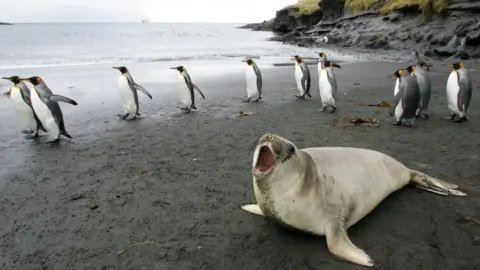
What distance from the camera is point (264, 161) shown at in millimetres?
3057

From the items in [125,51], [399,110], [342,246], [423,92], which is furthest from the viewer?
[125,51]

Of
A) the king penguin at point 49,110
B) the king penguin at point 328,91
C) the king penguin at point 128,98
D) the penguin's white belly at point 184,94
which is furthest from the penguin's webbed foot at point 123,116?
the king penguin at point 328,91

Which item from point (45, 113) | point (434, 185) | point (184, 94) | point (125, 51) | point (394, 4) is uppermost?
point (394, 4)

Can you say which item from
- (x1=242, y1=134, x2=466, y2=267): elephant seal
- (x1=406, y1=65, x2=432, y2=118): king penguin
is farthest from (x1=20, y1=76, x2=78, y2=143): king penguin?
(x1=406, y1=65, x2=432, y2=118): king penguin

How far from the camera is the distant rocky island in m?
21.1

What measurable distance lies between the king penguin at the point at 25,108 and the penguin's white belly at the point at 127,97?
2097 mm

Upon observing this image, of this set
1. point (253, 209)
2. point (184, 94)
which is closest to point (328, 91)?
point (184, 94)

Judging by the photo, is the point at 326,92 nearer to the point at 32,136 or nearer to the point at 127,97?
the point at 127,97

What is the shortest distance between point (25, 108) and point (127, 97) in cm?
232

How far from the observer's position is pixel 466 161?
17.3 ft

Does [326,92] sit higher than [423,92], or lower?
lower

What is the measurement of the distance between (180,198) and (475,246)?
9.88 ft

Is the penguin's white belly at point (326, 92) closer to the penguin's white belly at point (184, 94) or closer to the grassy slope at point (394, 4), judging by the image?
the penguin's white belly at point (184, 94)

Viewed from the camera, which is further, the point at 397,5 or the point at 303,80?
the point at 397,5
